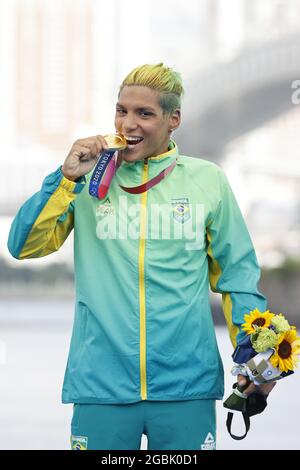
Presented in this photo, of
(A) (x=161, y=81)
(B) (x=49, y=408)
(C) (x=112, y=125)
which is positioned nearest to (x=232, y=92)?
(B) (x=49, y=408)

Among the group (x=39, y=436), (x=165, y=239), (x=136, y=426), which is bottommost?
(x=39, y=436)

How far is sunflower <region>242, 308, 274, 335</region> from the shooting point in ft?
8.89

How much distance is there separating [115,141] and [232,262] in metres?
0.42


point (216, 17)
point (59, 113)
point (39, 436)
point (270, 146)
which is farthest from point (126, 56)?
point (39, 436)

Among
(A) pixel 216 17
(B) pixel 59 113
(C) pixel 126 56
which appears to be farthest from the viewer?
(B) pixel 59 113

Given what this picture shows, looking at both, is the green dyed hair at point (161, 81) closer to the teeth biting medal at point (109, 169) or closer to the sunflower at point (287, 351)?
the teeth biting medal at point (109, 169)

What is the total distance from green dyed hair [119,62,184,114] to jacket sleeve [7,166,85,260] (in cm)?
27

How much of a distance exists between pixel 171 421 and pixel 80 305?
0.35m

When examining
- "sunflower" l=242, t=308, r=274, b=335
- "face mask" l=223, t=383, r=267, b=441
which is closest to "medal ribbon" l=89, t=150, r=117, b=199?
"sunflower" l=242, t=308, r=274, b=335

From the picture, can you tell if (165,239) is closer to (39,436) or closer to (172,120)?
(172,120)

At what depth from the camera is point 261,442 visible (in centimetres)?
555

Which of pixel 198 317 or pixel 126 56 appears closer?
pixel 198 317

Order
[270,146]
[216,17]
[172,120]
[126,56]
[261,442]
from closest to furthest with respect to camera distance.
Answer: [172,120] < [261,442] < [126,56] < [216,17] < [270,146]

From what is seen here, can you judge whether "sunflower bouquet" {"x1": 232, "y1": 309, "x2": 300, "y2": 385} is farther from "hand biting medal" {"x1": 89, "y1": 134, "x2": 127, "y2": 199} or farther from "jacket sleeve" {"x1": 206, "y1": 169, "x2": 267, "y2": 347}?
"hand biting medal" {"x1": 89, "y1": 134, "x2": 127, "y2": 199}
